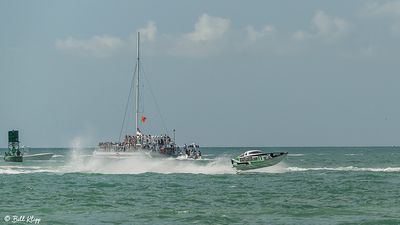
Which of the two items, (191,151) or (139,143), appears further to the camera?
(191,151)

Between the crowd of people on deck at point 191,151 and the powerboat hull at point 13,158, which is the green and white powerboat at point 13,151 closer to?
the powerboat hull at point 13,158

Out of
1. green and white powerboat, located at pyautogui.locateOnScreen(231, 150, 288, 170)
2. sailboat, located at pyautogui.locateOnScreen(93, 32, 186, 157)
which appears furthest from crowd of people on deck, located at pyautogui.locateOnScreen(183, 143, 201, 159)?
green and white powerboat, located at pyautogui.locateOnScreen(231, 150, 288, 170)

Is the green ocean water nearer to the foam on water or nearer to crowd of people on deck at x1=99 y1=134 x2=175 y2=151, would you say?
the foam on water

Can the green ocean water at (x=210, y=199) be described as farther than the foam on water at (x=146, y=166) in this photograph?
No

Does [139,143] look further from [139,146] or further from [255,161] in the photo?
[255,161]

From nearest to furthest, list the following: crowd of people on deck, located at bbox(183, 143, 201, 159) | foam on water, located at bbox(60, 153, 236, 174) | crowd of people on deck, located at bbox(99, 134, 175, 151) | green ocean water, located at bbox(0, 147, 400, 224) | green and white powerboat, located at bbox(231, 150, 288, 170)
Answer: green ocean water, located at bbox(0, 147, 400, 224) < green and white powerboat, located at bbox(231, 150, 288, 170) < foam on water, located at bbox(60, 153, 236, 174) < crowd of people on deck, located at bbox(99, 134, 175, 151) < crowd of people on deck, located at bbox(183, 143, 201, 159)

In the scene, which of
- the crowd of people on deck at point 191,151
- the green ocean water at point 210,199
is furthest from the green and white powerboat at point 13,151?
the green ocean water at point 210,199

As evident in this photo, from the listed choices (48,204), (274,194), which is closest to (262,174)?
(274,194)

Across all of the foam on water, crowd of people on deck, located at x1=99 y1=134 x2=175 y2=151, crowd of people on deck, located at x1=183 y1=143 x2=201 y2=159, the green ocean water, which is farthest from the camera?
crowd of people on deck, located at x1=183 y1=143 x2=201 y2=159

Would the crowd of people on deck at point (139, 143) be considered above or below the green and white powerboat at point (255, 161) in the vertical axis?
above

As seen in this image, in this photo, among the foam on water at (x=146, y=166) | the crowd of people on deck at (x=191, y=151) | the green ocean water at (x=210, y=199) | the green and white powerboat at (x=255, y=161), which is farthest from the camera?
the crowd of people on deck at (x=191, y=151)

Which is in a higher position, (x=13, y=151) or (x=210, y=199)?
(x=13, y=151)

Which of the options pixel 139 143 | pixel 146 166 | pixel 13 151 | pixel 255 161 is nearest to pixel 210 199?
pixel 255 161

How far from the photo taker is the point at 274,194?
48.8 metres
